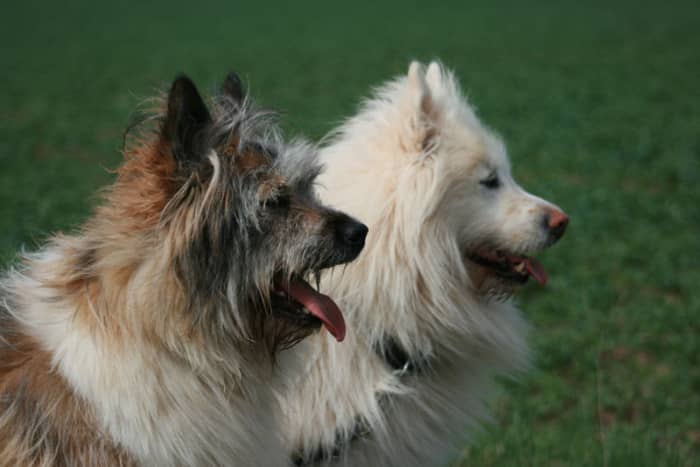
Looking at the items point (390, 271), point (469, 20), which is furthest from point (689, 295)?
point (469, 20)

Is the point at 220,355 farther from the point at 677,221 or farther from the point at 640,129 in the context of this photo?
the point at 640,129

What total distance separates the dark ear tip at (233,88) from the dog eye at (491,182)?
156cm

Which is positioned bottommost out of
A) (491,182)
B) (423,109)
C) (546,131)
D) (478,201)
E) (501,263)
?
(546,131)

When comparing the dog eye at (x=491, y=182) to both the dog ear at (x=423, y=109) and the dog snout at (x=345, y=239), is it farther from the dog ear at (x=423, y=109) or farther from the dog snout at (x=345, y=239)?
the dog snout at (x=345, y=239)

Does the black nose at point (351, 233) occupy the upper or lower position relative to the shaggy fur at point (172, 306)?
upper

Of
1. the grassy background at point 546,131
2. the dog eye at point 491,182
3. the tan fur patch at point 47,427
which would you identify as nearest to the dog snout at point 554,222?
the dog eye at point 491,182

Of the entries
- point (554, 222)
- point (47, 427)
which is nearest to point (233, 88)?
point (47, 427)

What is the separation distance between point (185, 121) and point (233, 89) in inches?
18.5

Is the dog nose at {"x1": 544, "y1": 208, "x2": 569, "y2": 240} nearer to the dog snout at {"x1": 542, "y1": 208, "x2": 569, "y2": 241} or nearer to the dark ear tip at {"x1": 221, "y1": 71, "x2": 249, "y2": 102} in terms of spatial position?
the dog snout at {"x1": 542, "y1": 208, "x2": 569, "y2": 241}

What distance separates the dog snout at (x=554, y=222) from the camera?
4152 mm

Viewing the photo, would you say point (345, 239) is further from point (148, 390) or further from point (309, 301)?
point (148, 390)

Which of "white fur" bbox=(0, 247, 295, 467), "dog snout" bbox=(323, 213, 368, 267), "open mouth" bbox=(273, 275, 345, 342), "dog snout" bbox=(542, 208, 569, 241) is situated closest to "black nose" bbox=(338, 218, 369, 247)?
"dog snout" bbox=(323, 213, 368, 267)

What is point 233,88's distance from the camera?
3105 millimetres

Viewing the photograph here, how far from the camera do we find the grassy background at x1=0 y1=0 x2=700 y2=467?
6.07 meters
